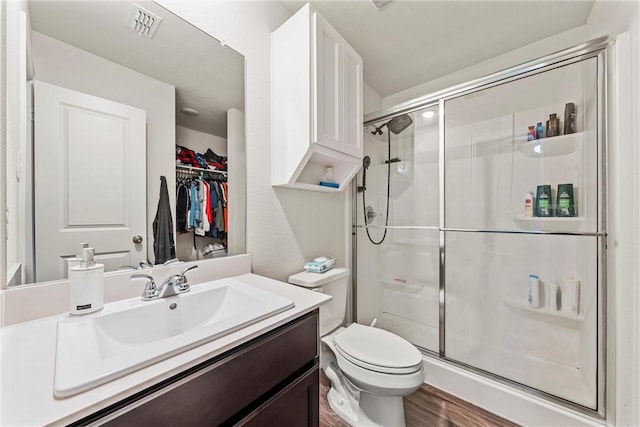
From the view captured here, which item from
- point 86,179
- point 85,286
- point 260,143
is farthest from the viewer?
point 260,143

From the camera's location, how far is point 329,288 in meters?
1.55

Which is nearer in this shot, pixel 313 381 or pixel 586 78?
pixel 313 381

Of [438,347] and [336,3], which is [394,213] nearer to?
[438,347]

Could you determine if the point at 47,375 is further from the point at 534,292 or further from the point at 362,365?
the point at 534,292

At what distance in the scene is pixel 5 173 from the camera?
0.68 metres

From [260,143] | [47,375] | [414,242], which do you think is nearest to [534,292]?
[414,242]

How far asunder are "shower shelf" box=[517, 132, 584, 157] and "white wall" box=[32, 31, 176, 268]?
90.8 inches

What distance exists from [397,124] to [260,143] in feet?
4.34

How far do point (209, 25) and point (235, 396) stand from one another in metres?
1.52

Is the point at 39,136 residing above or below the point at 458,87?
below

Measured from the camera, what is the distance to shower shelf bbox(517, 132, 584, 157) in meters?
1.60

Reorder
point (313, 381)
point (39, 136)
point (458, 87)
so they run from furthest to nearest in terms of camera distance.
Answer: point (458, 87)
point (313, 381)
point (39, 136)

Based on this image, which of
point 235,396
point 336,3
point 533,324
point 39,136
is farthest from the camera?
point 533,324

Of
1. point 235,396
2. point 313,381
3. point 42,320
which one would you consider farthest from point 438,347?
point 42,320
